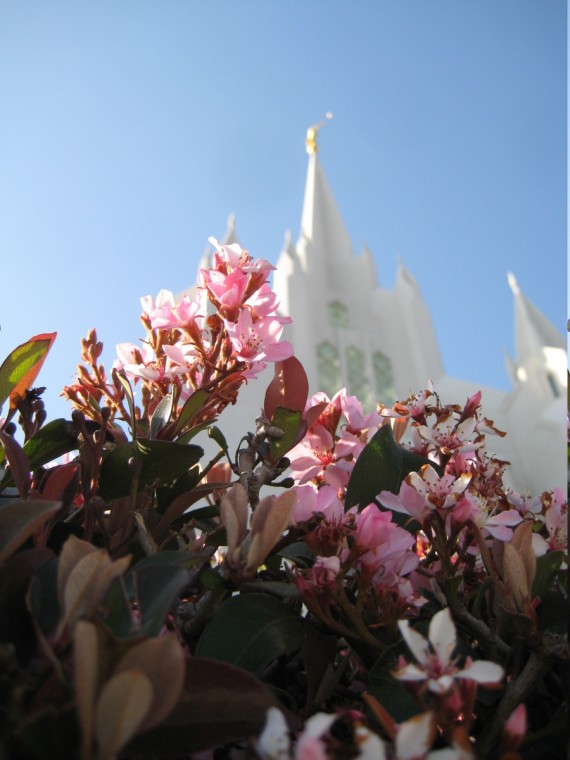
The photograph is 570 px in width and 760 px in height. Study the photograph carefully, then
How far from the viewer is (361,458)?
1004 mm

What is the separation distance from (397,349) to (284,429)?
2646cm

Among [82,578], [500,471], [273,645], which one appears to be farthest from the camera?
[500,471]

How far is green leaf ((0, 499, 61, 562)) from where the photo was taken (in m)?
0.63

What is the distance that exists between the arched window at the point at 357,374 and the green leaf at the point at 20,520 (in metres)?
23.2

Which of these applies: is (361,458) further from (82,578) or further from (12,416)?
(12,416)

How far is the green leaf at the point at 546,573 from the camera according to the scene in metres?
0.82

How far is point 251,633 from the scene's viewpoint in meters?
0.73

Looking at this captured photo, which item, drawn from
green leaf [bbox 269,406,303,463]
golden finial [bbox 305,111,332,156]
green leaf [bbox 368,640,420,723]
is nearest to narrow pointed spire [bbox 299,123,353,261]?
golden finial [bbox 305,111,332,156]

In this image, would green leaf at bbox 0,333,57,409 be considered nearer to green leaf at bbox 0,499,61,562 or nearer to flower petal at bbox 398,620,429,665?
green leaf at bbox 0,499,61,562

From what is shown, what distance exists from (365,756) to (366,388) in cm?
2471

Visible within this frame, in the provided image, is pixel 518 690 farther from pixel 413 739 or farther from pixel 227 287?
pixel 227 287

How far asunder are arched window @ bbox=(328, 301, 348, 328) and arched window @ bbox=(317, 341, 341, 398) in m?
2.10

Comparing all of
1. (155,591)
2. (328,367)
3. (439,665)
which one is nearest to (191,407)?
(155,591)

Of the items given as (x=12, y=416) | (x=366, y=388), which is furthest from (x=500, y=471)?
(x=366, y=388)
